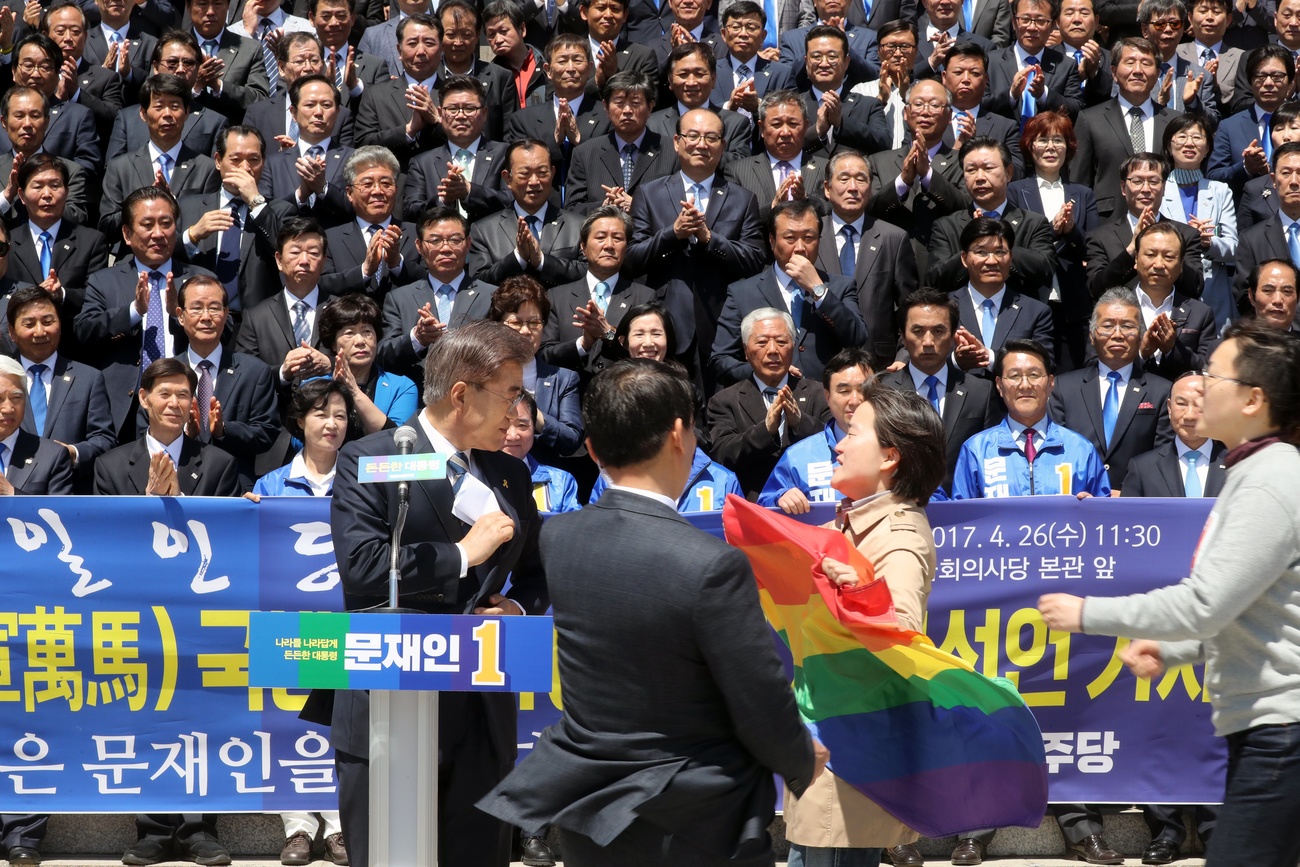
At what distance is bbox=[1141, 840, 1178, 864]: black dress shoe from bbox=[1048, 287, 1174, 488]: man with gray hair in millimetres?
2234

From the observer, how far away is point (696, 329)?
861cm

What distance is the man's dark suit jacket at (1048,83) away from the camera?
10.5 m

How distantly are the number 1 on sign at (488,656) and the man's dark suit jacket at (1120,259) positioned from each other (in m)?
6.46

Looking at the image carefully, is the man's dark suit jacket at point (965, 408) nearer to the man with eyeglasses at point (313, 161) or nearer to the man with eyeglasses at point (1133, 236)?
the man with eyeglasses at point (1133, 236)

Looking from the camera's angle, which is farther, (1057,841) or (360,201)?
(360,201)

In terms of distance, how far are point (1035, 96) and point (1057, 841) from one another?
6185 mm

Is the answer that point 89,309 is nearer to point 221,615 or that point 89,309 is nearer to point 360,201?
point 360,201

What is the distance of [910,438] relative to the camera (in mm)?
3850

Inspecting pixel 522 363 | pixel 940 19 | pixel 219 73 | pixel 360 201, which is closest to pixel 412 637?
pixel 522 363

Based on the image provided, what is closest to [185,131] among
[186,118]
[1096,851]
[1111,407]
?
[186,118]

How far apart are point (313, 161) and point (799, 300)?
3.21 m

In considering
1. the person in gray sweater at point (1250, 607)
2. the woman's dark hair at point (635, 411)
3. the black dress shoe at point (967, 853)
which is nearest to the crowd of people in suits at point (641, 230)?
the black dress shoe at point (967, 853)

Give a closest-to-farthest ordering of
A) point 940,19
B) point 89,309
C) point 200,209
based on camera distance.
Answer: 1. point 89,309
2. point 200,209
3. point 940,19

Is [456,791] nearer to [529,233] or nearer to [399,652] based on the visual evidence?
[399,652]
